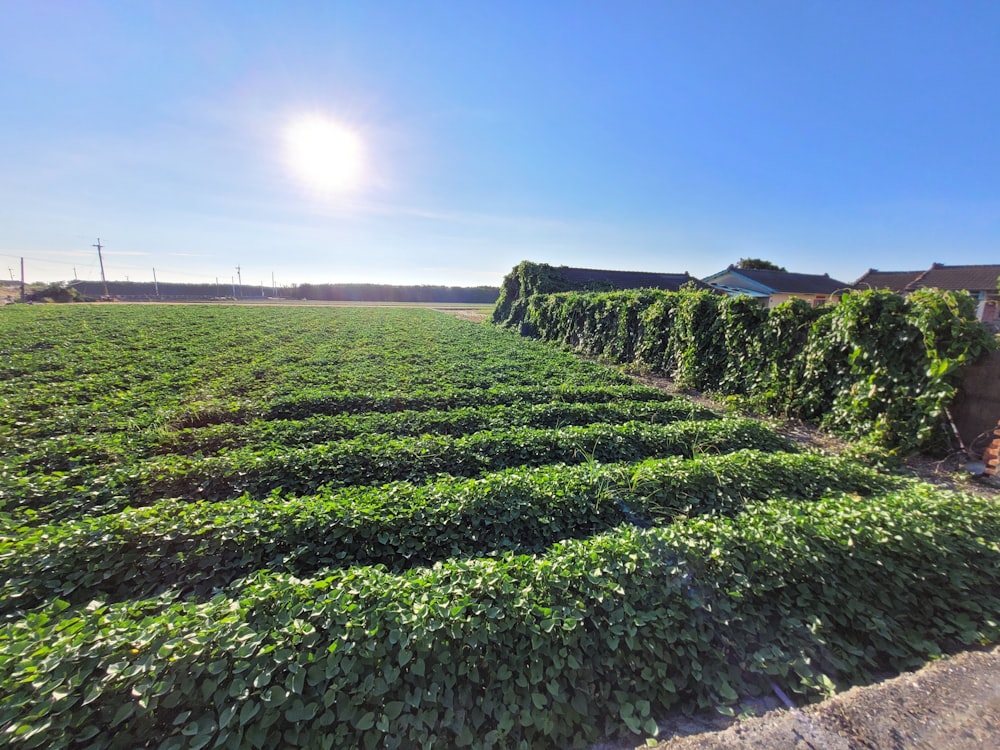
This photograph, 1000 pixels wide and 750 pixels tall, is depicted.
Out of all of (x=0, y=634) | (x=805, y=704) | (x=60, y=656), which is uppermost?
(x=60, y=656)

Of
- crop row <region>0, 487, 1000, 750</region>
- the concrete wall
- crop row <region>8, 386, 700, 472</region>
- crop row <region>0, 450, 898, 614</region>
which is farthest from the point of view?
the concrete wall

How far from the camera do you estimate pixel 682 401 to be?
8.41 meters

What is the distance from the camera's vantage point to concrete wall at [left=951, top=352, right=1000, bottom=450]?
18.7 ft

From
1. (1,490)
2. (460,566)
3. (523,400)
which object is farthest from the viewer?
(523,400)

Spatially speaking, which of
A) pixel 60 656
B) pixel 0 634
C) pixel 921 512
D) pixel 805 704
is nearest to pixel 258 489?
pixel 0 634

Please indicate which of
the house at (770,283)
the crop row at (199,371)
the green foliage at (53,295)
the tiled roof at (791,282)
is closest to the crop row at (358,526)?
the crop row at (199,371)

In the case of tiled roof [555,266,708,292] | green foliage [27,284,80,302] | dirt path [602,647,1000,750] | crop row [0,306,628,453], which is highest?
tiled roof [555,266,708,292]

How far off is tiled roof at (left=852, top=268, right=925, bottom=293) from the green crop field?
43.2m

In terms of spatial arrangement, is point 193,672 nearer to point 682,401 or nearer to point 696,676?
point 696,676

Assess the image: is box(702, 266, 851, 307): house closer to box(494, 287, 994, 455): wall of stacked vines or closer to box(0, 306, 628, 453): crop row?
box(494, 287, 994, 455): wall of stacked vines

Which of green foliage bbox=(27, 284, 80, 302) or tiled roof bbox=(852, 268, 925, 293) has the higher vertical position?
tiled roof bbox=(852, 268, 925, 293)

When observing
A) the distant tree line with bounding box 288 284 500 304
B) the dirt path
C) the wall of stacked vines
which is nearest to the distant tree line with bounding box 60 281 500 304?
the distant tree line with bounding box 288 284 500 304

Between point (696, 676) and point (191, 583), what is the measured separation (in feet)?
12.5

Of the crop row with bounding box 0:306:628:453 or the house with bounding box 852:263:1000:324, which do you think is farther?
the house with bounding box 852:263:1000:324
